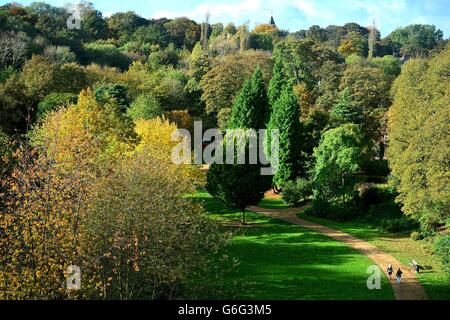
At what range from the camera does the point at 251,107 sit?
40.4 meters

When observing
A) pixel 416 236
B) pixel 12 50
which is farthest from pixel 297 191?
pixel 12 50

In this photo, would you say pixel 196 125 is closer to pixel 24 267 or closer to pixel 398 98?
pixel 398 98

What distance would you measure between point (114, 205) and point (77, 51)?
198 ft

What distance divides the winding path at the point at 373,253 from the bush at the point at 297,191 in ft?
2.98

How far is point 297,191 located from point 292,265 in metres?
15.0

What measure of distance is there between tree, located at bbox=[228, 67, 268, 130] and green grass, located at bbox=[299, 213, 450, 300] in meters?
8.33

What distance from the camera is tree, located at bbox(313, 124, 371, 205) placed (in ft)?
118

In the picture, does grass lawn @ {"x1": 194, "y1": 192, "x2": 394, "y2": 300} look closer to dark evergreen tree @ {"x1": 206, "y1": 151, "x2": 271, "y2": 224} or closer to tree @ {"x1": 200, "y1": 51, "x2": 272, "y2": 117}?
dark evergreen tree @ {"x1": 206, "y1": 151, "x2": 271, "y2": 224}

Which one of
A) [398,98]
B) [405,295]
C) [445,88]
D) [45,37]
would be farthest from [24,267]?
[45,37]

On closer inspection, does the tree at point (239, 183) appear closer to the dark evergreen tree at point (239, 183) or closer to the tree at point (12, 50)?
the dark evergreen tree at point (239, 183)

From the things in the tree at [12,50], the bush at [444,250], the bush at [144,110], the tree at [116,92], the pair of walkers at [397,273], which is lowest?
the pair of walkers at [397,273]

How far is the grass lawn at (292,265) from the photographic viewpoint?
831 inches

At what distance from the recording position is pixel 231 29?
10762cm

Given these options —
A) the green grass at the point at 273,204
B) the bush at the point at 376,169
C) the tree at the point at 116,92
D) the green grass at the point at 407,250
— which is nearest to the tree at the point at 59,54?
the tree at the point at 116,92
